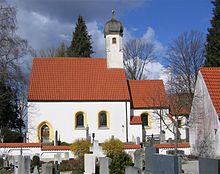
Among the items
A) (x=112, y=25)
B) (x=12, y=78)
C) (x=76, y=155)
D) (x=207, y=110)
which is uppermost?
(x=112, y=25)

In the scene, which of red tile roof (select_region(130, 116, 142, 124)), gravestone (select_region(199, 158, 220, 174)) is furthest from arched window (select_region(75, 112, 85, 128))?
gravestone (select_region(199, 158, 220, 174))

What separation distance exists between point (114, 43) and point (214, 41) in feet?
30.1

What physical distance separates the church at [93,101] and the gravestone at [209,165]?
27105 millimetres

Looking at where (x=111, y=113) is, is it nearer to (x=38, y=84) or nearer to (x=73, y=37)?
(x=38, y=84)

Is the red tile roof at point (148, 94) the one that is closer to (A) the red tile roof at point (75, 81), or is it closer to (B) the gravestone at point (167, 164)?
(A) the red tile roof at point (75, 81)

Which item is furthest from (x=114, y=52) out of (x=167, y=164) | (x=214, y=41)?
(x=167, y=164)

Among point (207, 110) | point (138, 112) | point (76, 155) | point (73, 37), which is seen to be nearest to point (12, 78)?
point (76, 155)

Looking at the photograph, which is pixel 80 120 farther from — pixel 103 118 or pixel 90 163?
pixel 90 163

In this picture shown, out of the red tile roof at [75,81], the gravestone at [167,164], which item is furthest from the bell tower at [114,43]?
the gravestone at [167,164]

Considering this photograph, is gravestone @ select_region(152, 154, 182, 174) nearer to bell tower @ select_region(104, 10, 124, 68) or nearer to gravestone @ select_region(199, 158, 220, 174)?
gravestone @ select_region(199, 158, 220, 174)

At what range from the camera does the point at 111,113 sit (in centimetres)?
3453

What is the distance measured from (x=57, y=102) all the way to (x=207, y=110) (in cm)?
1581

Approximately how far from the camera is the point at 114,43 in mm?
37375

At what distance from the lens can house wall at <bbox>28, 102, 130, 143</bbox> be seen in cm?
3319
